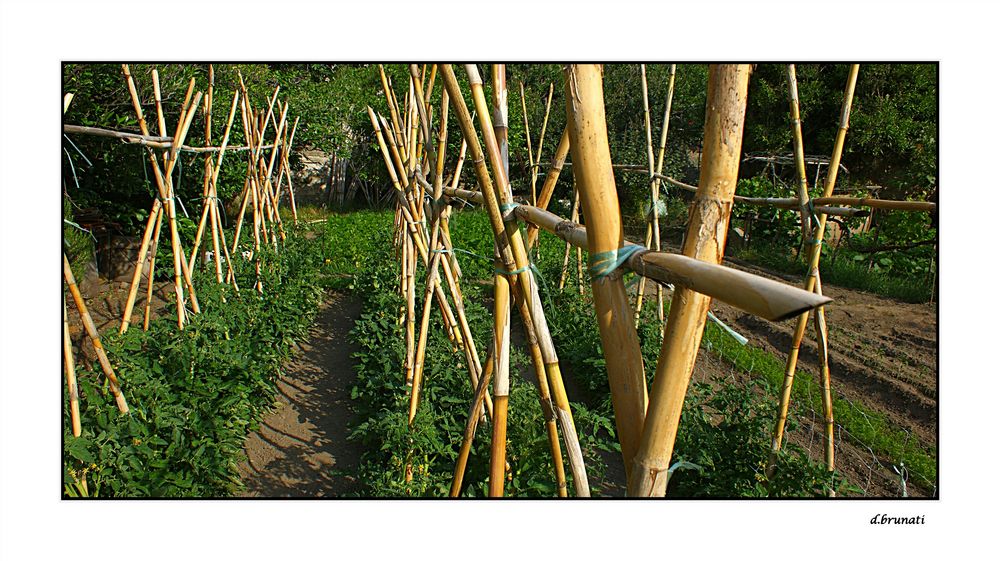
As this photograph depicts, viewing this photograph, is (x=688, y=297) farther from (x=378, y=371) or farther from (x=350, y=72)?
(x=350, y=72)

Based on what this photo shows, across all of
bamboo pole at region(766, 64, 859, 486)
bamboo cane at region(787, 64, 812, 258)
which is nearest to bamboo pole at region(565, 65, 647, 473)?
bamboo cane at region(787, 64, 812, 258)

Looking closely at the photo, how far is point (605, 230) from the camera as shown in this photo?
1271mm

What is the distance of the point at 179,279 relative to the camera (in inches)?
149

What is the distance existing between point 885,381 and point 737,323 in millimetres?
1731

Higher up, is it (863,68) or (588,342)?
(863,68)

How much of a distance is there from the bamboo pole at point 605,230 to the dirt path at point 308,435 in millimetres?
2374

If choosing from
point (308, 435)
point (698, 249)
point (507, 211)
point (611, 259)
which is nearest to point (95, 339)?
point (308, 435)

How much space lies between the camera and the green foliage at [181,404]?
252 cm

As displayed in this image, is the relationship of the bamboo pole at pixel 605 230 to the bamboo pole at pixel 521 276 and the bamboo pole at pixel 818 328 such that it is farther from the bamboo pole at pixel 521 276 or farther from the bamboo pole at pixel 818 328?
the bamboo pole at pixel 818 328

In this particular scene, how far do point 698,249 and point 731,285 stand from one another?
20 cm

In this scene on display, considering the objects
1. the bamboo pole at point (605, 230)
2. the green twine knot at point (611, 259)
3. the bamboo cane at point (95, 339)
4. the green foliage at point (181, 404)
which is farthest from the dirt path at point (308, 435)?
the green twine knot at point (611, 259)

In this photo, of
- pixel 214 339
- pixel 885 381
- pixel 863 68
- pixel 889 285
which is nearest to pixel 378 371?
pixel 214 339

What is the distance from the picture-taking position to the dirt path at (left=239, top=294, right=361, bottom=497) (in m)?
3.45

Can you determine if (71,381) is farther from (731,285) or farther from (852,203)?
(852,203)
